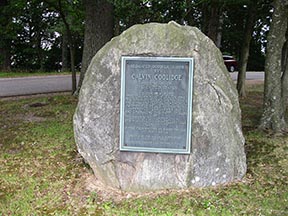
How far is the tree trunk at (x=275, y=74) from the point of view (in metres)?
A: 6.07

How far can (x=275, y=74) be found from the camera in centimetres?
628

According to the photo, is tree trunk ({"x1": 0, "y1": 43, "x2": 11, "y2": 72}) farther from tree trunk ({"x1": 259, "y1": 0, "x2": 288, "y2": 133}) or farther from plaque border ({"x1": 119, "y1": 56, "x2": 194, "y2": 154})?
plaque border ({"x1": 119, "y1": 56, "x2": 194, "y2": 154})

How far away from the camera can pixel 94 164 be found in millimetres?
4340

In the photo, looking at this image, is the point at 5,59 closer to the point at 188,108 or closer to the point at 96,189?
the point at 96,189

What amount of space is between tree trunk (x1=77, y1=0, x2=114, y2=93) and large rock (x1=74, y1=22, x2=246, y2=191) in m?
5.69

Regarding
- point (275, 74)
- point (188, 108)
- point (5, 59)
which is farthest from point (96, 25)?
point (5, 59)

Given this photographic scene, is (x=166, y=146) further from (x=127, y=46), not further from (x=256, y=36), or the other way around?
(x=256, y=36)

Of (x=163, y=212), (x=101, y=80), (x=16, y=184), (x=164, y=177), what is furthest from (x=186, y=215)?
(x=16, y=184)

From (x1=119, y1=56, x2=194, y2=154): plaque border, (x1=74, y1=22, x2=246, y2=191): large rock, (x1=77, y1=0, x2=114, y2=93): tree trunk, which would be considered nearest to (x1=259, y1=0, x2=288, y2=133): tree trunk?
(x1=74, y1=22, x2=246, y2=191): large rock

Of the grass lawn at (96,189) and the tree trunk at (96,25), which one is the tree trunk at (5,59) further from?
the grass lawn at (96,189)

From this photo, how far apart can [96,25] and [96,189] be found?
6.32 m

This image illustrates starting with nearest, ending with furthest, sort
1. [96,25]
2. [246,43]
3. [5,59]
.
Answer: [96,25] < [246,43] < [5,59]

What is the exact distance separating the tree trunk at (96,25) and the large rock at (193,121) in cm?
569

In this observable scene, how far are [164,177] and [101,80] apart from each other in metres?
1.39
